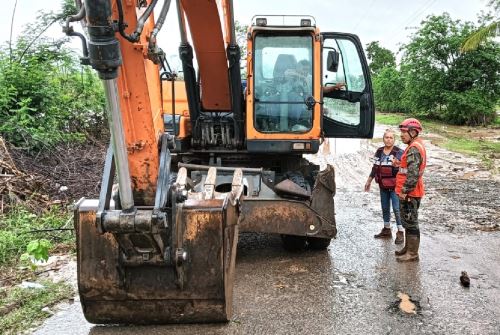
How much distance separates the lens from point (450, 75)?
96.8ft

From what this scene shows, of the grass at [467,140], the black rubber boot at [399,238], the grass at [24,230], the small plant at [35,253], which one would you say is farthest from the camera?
the grass at [467,140]

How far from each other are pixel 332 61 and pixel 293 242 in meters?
2.24

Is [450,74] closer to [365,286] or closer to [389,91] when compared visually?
[389,91]

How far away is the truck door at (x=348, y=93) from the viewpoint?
7086 mm

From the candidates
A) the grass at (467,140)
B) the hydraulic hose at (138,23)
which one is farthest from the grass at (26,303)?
the grass at (467,140)

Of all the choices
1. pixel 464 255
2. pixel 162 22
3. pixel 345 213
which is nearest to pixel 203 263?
pixel 162 22

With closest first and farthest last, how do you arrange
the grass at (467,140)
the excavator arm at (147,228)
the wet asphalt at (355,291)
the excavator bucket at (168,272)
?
the excavator arm at (147,228)
the excavator bucket at (168,272)
the wet asphalt at (355,291)
the grass at (467,140)

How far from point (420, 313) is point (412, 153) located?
2.11 meters

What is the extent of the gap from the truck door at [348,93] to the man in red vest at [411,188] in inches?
39.4

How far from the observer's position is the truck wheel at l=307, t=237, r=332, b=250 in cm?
646

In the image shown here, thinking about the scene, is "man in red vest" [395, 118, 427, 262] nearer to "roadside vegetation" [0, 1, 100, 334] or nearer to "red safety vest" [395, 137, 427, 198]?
"red safety vest" [395, 137, 427, 198]

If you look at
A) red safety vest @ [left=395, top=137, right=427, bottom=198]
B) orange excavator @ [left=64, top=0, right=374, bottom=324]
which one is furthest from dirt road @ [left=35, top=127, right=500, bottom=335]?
red safety vest @ [left=395, top=137, right=427, bottom=198]

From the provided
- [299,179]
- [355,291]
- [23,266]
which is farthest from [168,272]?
[299,179]

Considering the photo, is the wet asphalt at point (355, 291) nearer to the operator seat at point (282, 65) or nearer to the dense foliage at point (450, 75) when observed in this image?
the operator seat at point (282, 65)
